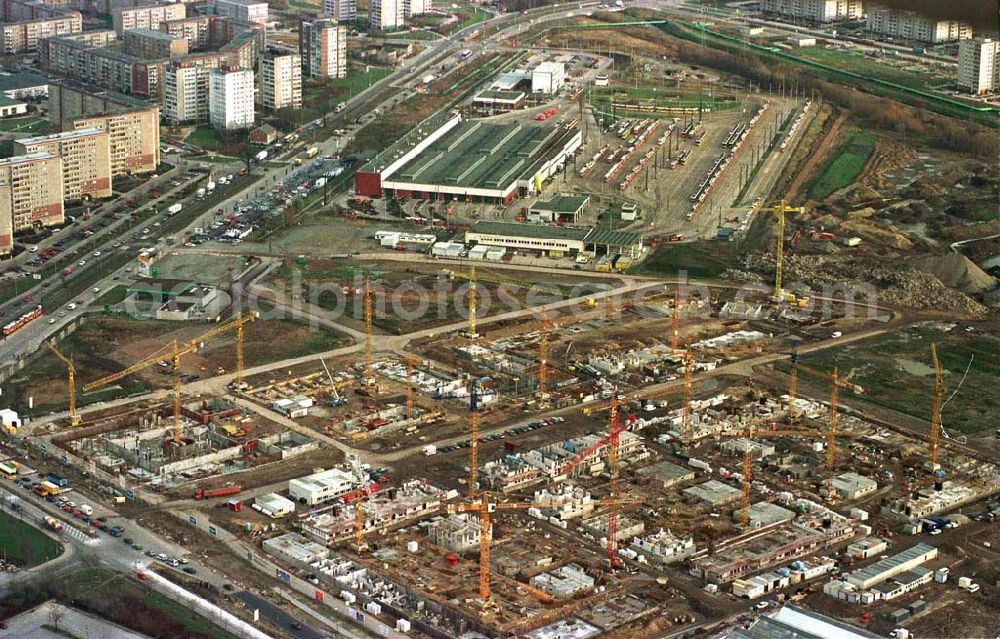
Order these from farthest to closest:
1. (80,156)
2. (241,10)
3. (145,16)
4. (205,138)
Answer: (241,10) < (145,16) < (205,138) < (80,156)

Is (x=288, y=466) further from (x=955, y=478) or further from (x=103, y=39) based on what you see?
(x=103, y=39)

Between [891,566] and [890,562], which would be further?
[890,562]

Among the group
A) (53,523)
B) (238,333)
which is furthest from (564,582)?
(238,333)

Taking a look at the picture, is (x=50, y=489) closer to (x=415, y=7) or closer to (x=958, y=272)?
(x=958, y=272)

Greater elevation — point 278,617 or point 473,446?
point 473,446

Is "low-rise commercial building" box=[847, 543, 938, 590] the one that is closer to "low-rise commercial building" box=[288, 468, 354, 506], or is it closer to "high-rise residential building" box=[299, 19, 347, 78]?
"low-rise commercial building" box=[288, 468, 354, 506]

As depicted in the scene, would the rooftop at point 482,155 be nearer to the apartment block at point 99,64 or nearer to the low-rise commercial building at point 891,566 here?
the apartment block at point 99,64

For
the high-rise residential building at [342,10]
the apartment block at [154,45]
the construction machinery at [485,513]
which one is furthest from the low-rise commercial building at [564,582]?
the high-rise residential building at [342,10]
